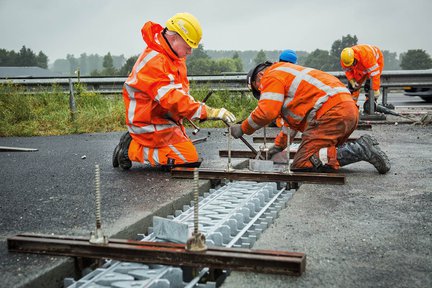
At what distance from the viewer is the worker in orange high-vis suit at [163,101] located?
5312 millimetres

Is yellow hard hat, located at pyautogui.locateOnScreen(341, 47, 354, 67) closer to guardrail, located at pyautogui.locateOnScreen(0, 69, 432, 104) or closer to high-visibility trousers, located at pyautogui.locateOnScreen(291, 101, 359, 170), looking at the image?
guardrail, located at pyautogui.locateOnScreen(0, 69, 432, 104)

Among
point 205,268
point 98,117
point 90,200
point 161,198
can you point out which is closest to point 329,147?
point 161,198

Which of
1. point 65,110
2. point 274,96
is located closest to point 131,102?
point 274,96

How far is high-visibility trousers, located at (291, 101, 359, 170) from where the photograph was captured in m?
5.30

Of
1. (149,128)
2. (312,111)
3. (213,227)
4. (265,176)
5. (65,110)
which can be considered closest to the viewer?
(213,227)

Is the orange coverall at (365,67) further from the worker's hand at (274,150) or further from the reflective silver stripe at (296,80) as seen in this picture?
the reflective silver stripe at (296,80)

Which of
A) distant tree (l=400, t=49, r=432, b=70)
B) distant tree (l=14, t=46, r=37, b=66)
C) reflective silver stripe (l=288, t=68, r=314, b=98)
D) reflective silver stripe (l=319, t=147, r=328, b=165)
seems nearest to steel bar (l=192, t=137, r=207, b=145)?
reflective silver stripe (l=319, t=147, r=328, b=165)

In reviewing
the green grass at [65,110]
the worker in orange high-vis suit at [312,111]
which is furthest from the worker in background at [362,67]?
the worker in orange high-vis suit at [312,111]

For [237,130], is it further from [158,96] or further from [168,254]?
[168,254]

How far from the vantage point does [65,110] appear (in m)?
12.0

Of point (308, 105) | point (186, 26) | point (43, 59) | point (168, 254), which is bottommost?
point (168, 254)

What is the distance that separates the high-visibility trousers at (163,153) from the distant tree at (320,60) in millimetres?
62093

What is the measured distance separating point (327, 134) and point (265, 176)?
2.74 ft

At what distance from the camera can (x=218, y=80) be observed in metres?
12.8
